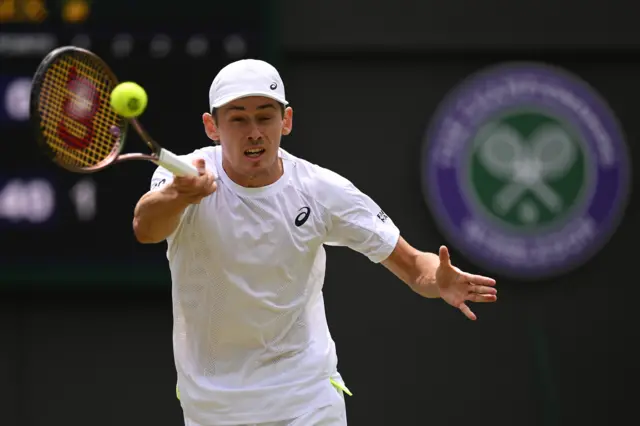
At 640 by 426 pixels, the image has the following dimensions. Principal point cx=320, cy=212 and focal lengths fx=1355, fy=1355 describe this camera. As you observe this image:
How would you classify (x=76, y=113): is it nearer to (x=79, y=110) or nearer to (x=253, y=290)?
(x=79, y=110)

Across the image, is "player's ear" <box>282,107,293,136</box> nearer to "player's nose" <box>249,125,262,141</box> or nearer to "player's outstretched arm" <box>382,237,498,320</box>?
"player's nose" <box>249,125,262,141</box>

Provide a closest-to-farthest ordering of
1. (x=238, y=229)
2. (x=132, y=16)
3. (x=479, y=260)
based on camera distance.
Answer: (x=238, y=229) < (x=132, y=16) < (x=479, y=260)

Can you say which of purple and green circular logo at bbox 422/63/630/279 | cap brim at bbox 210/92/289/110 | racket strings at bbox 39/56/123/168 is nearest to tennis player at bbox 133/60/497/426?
cap brim at bbox 210/92/289/110

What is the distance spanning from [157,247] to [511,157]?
5.97ft

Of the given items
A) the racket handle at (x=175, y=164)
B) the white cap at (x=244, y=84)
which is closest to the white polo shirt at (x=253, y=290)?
the white cap at (x=244, y=84)

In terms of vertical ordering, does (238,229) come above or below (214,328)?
above

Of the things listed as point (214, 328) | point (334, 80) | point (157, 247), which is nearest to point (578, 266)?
point (334, 80)

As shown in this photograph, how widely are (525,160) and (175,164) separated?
10.8ft

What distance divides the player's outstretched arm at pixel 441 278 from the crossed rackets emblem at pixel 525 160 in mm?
2262

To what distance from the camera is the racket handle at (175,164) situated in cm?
378

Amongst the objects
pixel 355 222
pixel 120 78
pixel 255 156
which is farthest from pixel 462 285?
pixel 120 78

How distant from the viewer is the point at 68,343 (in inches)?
264

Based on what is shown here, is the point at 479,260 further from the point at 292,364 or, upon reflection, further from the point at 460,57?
the point at 292,364

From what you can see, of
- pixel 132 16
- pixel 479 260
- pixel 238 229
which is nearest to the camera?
pixel 238 229
